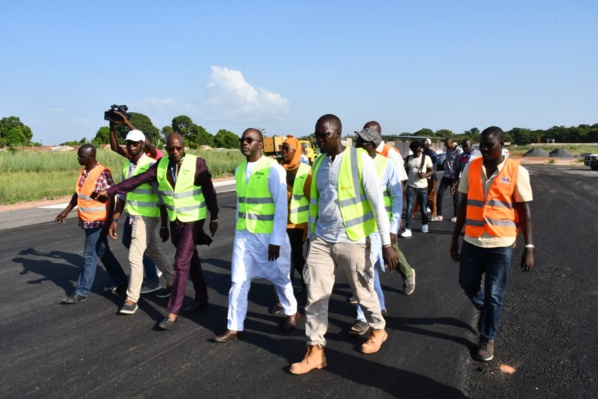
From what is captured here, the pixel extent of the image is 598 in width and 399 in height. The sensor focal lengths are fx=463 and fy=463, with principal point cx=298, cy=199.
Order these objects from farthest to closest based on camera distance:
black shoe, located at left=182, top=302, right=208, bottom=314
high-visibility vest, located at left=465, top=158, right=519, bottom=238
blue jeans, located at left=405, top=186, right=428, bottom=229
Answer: blue jeans, located at left=405, top=186, right=428, bottom=229 < black shoe, located at left=182, top=302, right=208, bottom=314 < high-visibility vest, located at left=465, top=158, right=519, bottom=238

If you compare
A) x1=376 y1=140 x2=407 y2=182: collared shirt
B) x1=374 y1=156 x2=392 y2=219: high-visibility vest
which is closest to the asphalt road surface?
x1=374 y1=156 x2=392 y2=219: high-visibility vest

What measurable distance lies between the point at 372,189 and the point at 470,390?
5.41 feet

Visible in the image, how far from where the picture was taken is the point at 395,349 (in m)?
4.11

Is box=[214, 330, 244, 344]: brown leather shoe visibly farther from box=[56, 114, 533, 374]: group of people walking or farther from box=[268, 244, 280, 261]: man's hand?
box=[268, 244, 280, 261]: man's hand

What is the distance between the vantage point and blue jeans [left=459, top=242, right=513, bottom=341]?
3.84 m

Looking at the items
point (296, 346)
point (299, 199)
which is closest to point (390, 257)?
point (296, 346)

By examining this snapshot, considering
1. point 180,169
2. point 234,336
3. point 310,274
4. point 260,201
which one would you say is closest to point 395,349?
point 310,274

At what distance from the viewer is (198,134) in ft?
283

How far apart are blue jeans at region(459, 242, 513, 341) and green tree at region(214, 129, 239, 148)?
85231 millimetres

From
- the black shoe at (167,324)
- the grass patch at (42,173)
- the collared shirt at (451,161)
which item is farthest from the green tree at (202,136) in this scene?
the black shoe at (167,324)

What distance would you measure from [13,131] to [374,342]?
265ft

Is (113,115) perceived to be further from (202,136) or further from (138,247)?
(202,136)

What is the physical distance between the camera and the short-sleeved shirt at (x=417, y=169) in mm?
9148

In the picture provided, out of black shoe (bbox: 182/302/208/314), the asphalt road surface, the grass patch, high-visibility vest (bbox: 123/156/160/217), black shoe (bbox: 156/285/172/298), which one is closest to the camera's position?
the asphalt road surface
